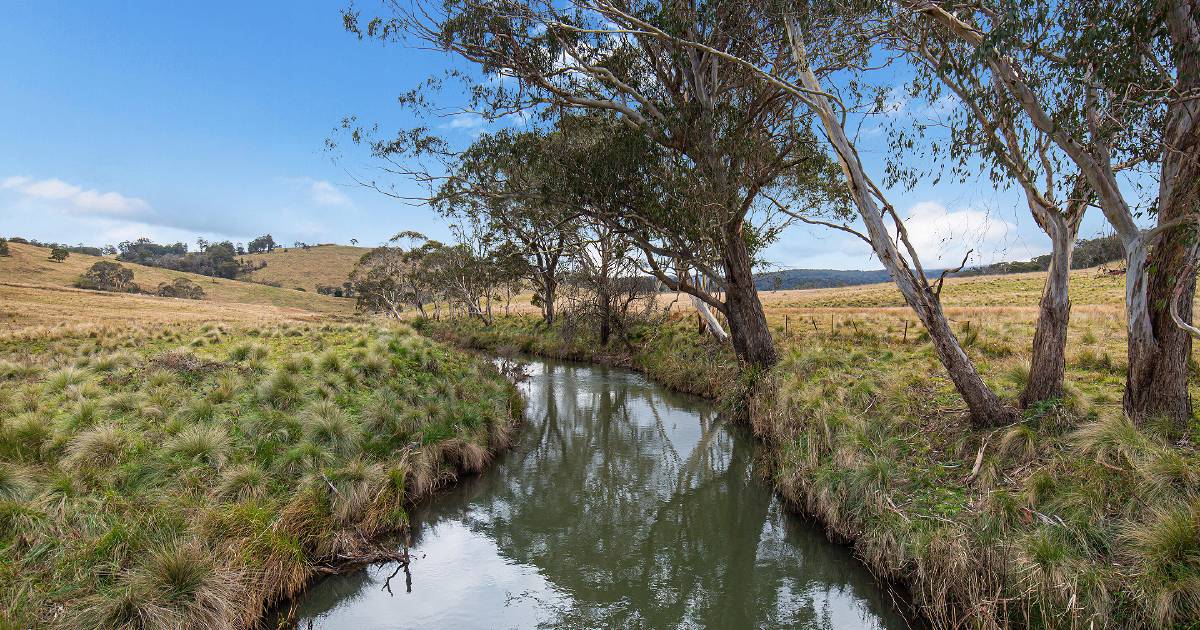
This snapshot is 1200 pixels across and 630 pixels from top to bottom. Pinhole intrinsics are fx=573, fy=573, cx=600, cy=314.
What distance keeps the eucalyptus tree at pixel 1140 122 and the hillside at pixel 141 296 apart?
143ft

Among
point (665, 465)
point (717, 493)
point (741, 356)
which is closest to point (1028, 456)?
point (717, 493)

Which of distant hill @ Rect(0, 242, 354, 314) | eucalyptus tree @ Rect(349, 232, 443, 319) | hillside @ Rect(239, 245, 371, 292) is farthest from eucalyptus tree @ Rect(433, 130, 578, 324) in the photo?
hillside @ Rect(239, 245, 371, 292)

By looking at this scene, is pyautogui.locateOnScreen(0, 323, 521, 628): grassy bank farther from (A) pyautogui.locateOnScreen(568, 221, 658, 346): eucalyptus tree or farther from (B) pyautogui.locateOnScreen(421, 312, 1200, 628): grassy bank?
(A) pyautogui.locateOnScreen(568, 221, 658, 346): eucalyptus tree

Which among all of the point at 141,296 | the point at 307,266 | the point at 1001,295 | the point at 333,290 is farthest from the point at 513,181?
the point at 307,266

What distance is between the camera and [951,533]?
17.1 ft

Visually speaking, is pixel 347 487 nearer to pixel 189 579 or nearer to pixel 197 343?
pixel 189 579

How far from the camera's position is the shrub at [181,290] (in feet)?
215

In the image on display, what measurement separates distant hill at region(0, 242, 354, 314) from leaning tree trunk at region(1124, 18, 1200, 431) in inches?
2663

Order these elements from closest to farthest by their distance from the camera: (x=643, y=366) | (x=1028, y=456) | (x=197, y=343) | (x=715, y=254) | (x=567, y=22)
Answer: (x=1028, y=456) < (x=567, y=22) < (x=715, y=254) < (x=197, y=343) < (x=643, y=366)

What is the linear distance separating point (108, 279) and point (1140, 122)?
8123 centimetres

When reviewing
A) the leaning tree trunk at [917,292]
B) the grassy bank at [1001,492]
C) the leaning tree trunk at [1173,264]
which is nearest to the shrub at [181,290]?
the grassy bank at [1001,492]

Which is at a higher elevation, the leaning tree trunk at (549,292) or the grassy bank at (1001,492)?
the leaning tree trunk at (549,292)

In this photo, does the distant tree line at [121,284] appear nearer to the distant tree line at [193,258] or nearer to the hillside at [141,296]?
the hillside at [141,296]

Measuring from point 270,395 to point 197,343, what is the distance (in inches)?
351
